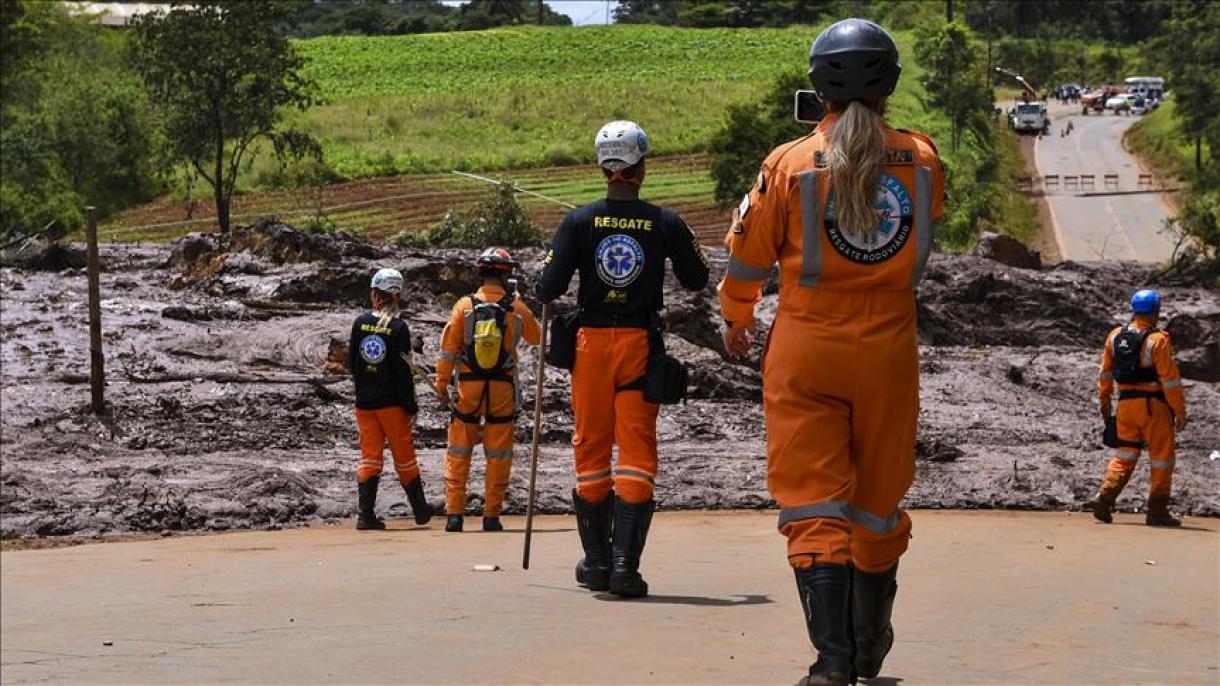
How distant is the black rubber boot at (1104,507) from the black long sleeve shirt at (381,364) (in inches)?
225

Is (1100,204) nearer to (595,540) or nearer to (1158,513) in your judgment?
(1158,513)

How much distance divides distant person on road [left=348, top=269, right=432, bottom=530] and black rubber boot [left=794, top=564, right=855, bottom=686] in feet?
25.4

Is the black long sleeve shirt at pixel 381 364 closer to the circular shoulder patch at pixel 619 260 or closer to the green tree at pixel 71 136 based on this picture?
the circular shoulder patch at pixel 619 260

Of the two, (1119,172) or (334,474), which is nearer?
(334,474)

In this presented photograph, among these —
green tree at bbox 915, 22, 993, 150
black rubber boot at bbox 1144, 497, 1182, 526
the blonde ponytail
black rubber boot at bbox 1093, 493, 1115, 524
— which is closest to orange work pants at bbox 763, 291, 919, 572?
the blonde ponytail

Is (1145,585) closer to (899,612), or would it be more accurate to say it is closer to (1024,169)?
(899,612)

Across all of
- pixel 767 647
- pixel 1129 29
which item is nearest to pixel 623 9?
pixel 1129 29

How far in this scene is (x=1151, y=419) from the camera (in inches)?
562

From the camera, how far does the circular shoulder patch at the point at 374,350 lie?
13.3 m

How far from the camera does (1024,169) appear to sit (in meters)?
79.5

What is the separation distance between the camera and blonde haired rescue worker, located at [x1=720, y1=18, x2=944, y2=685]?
5.99 meters

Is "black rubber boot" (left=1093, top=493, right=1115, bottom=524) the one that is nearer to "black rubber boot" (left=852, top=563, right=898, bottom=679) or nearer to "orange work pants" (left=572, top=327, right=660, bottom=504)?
"orange work pants" (left=572, top=327, right=660, bottom=504)

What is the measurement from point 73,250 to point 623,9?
4240 inches

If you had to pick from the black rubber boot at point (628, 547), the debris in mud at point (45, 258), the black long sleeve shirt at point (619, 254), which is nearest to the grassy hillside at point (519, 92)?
the debris in mud at point (45, 258)
